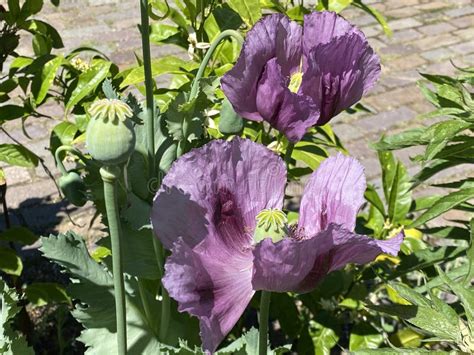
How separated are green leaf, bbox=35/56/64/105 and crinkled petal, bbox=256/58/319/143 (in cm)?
75

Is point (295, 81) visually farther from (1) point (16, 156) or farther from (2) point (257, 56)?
(1) point (16, 156)

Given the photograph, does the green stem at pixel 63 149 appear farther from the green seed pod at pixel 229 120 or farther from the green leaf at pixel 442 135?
the green leaf at pixel 442 135

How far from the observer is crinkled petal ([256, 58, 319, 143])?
976 mm

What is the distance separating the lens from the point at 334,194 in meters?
0.94

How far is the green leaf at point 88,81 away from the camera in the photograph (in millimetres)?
1550

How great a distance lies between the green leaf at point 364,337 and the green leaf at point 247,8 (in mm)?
861

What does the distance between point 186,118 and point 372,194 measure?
897 mm

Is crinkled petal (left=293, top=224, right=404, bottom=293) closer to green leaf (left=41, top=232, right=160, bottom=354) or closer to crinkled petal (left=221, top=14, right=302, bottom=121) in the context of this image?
crinkled petal (left=221, top=14, right=302, bottom=121)

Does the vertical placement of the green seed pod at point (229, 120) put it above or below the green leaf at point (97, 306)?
above

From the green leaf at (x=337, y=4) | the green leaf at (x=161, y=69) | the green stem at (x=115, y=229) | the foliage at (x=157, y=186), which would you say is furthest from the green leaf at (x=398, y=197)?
the green stem at (x=115, y=229)

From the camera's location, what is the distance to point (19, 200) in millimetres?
3127

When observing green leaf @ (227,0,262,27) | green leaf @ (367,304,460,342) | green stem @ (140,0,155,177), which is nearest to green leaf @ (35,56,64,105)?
green leaf @ (227,0,262,27)

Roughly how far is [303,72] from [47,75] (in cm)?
Answer: 80

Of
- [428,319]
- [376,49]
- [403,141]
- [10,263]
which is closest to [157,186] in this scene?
[428,319]
